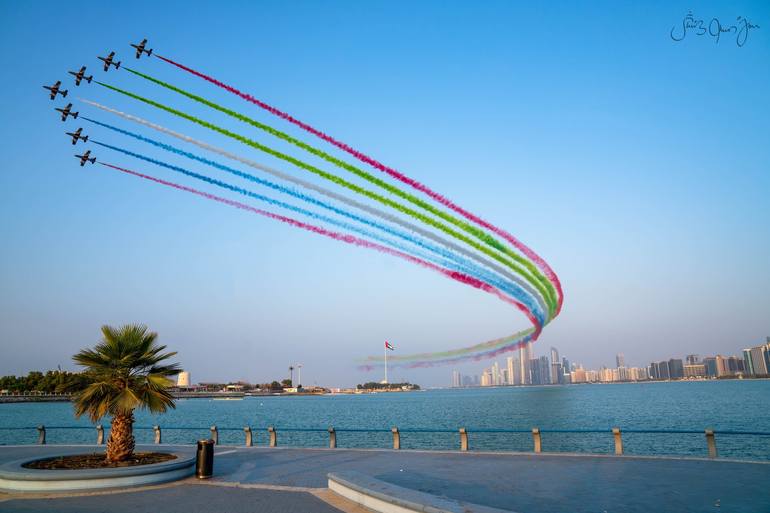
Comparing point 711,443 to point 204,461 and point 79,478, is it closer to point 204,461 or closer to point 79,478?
point 204,461

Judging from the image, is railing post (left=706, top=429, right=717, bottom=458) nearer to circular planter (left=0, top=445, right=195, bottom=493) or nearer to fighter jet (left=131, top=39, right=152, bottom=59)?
circular planter (left=0, top=445, right=195, bottom=493)

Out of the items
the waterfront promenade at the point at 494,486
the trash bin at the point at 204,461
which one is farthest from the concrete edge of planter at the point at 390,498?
the trash bin at the point at 204,461

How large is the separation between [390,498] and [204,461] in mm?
8140

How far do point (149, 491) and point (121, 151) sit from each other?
23.0 meters

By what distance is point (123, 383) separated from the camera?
1777 cm

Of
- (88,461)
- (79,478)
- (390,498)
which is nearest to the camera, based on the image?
(390,498)

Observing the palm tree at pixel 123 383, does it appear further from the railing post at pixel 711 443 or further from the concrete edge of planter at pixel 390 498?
the railing post at pixel 711 443

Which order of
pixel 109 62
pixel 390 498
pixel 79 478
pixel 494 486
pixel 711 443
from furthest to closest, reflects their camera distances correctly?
pixel 109 62, pixel 711 443, pixel 79 478, pixel 494 486, pixel 390 498

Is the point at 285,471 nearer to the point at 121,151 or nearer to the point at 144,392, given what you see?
the point at 144,392

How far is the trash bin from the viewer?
52.6 ft

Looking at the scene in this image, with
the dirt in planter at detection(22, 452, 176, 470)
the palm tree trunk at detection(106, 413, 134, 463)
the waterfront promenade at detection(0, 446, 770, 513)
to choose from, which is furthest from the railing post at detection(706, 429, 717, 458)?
the palm tree trunk at detection(106, 413, 134, 463)

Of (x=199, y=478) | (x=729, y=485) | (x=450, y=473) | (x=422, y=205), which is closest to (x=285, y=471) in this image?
(x=199, y=478)

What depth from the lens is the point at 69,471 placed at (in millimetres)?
14867

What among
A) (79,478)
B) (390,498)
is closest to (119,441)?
(79,478)
